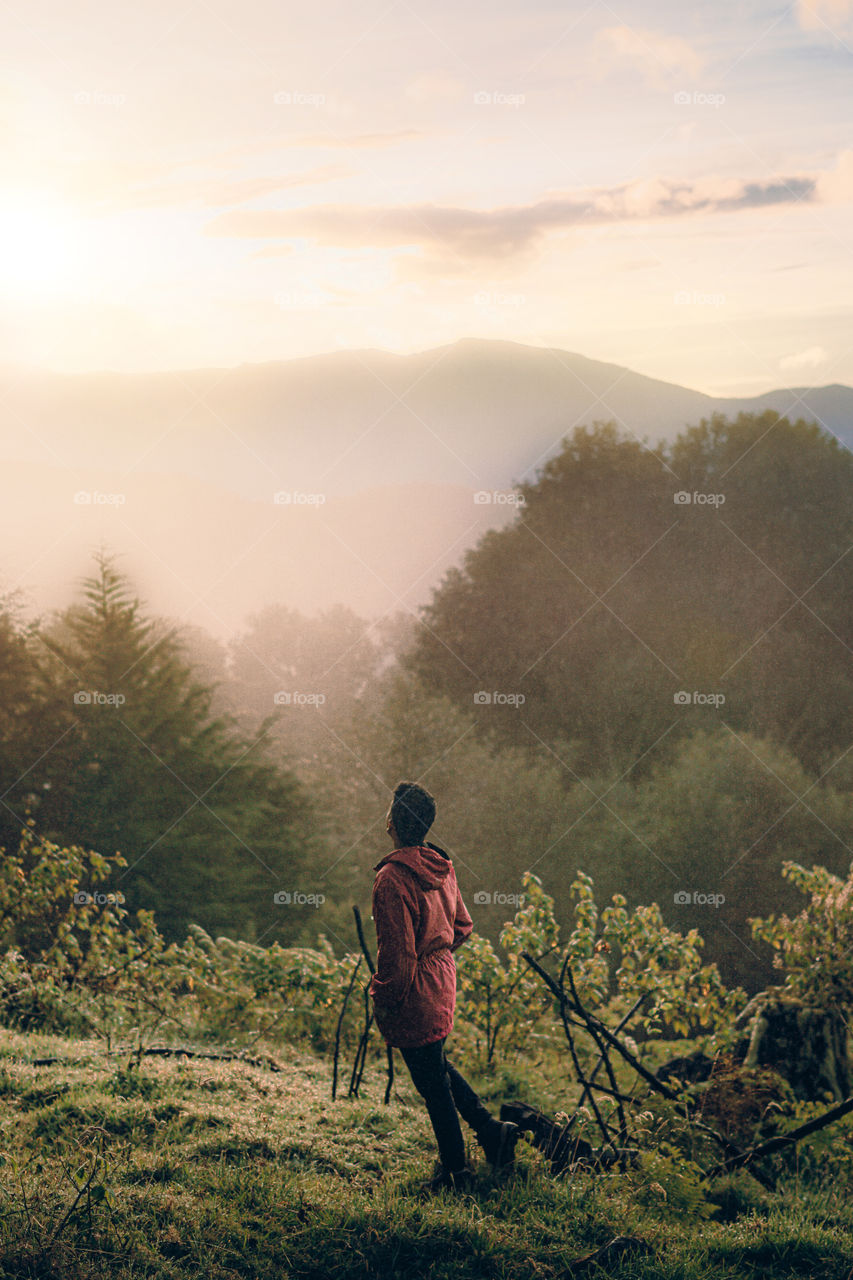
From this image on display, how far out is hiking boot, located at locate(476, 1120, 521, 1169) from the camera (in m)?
3.52

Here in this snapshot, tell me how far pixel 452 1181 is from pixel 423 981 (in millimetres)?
742

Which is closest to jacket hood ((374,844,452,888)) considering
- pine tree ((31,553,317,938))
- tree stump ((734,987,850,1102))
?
tree stump ((734,987,850,1102))

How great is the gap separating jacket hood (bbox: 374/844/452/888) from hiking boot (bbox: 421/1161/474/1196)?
40.9 inches

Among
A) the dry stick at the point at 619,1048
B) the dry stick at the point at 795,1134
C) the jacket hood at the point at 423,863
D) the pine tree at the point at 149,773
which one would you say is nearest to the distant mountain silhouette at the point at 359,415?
the pine tree at the point at 149,773

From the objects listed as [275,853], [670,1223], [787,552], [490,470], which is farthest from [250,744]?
[670,1223]

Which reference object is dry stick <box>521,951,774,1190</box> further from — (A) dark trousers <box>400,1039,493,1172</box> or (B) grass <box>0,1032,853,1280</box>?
(A) dark trousers <box>400,1039,493,1172</box>

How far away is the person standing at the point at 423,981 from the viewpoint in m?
3.38

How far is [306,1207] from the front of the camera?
3.21 metres

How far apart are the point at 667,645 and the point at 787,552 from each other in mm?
3602

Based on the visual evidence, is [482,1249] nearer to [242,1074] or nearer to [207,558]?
[242,1074]

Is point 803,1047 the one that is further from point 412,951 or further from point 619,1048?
point 412,951

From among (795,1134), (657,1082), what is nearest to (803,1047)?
(657,1082)

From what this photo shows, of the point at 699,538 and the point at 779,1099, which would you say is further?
the point at 699,538

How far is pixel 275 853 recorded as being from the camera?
20.0 metres
